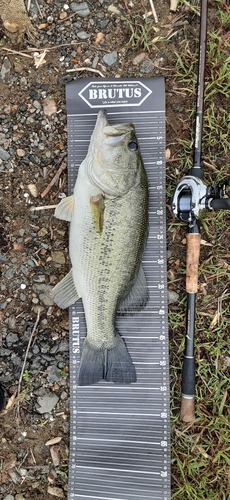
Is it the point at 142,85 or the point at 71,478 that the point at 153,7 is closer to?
the point at 142,85

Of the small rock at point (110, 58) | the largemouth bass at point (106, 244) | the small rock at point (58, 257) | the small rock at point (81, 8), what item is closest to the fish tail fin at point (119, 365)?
the largemouth bass at point (106, 244)

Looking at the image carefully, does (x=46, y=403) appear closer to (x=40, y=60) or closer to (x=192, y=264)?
(x=192, y=264)

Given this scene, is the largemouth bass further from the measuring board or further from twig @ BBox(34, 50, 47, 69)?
twig @ BBox(34, 50, 47, 69)

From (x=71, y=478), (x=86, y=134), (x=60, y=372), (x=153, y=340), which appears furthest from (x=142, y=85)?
(x=71, y=478)

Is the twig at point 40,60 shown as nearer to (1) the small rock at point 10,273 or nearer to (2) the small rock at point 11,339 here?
(1) the small rock at point 10,273

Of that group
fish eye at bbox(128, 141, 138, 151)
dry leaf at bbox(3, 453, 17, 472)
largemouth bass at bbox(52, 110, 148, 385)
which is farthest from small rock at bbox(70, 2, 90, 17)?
dry leaf at bbox(3, 453, 17, 472)

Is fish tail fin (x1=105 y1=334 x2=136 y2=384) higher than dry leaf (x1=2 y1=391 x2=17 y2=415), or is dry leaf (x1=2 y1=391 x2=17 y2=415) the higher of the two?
fish tail fin (x1=105 y1=334 x2=136 y2=384)
